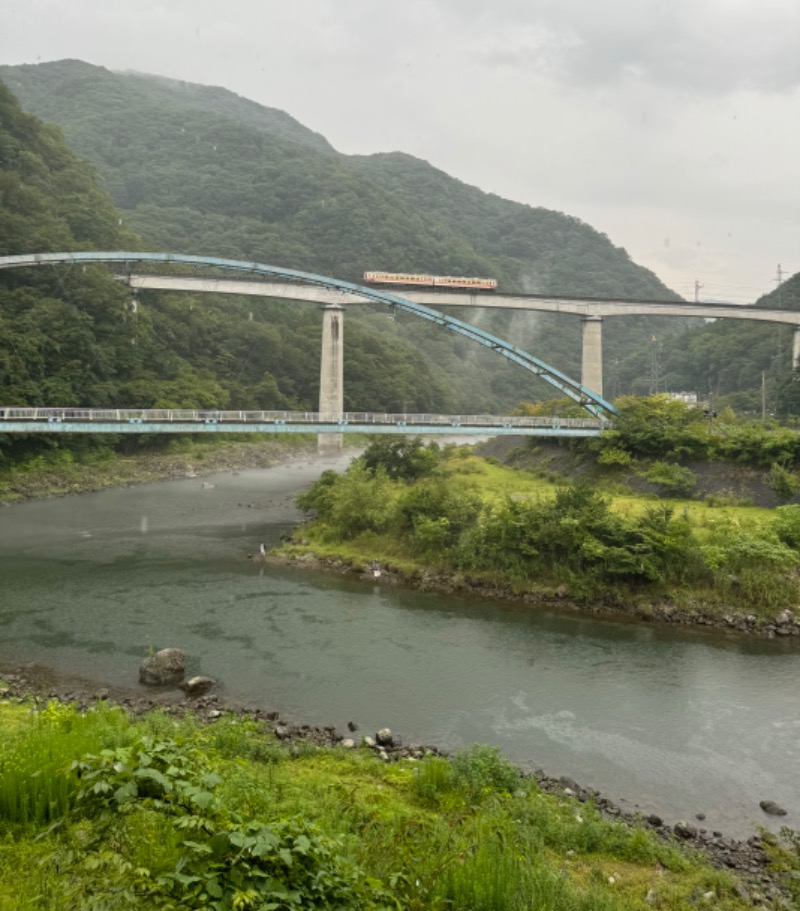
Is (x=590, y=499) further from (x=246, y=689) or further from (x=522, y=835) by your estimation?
(x=522, y=835)

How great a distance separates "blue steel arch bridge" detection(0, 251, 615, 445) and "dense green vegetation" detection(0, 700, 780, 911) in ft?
67.3

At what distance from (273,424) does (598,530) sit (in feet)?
53.1

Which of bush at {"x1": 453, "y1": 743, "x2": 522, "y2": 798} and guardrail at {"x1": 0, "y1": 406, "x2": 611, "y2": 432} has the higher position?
guardrail at {"x1": 0, "y1": 406, "x2": 611, "y2": 432}

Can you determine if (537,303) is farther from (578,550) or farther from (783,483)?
(578,550)

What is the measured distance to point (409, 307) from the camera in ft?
128

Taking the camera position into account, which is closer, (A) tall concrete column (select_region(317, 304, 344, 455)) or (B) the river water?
(B) the river water

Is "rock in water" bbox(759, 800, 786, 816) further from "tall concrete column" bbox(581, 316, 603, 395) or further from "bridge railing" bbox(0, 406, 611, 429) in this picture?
"tall concrete column" bbox(581, 316, 603, 395)

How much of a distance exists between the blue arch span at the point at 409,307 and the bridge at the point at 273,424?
1.79m

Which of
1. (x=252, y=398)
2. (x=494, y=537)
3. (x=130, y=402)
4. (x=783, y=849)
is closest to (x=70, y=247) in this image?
(x=130, y=402)

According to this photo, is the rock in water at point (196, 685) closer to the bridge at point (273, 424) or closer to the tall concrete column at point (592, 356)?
the bridge at point (273, 424)

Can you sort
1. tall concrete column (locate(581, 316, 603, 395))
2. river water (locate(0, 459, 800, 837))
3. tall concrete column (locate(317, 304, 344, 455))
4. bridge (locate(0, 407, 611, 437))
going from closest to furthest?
1. river water (locate(0, 459, 800, 837))
2. bridge (locate(0, 407, 611, 437))
3. tall concrete column (locate(317, 304, 344, 455))
4. tall concrete column (locate(581, 316, 603, 395))

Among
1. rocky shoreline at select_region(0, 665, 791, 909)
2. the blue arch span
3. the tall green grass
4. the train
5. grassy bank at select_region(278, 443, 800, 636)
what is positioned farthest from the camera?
the train

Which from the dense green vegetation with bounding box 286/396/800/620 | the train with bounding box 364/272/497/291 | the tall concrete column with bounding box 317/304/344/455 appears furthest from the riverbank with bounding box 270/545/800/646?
the train with bounding box 364/272/497/291

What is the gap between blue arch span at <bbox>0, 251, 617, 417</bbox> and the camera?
36969 millimetres
